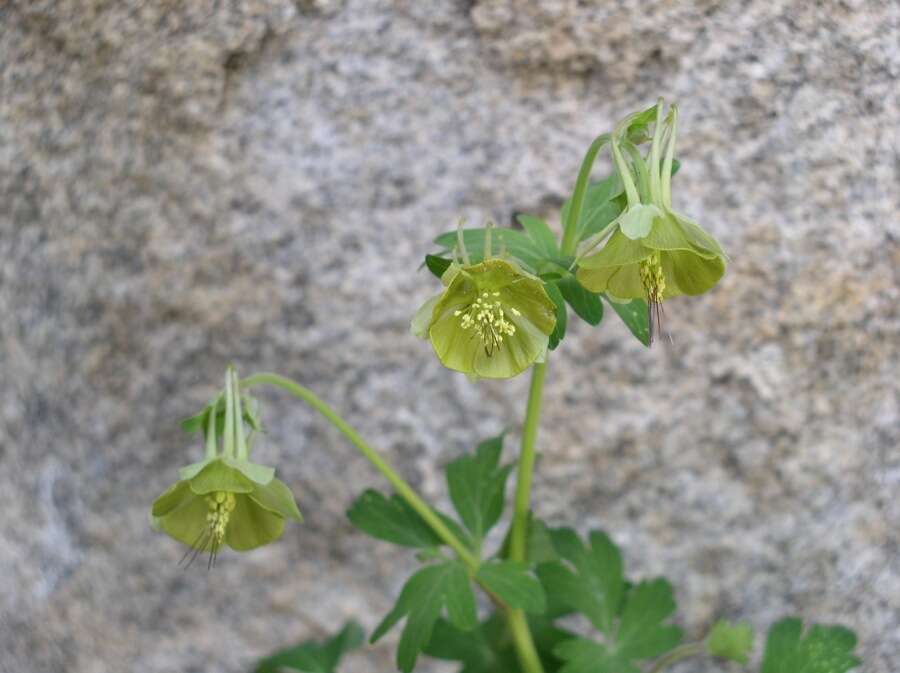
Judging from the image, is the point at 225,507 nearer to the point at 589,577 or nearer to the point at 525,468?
the point at 525,468

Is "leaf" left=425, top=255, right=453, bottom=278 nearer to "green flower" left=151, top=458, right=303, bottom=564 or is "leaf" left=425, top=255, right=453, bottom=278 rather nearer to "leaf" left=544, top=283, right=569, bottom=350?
"leaf" left=544, top=283, right=569, bottom=350

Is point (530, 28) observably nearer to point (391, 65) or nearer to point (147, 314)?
point (391, 65)

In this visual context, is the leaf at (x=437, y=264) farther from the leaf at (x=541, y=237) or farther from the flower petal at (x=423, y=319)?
the leaf at (x=541, y=237)

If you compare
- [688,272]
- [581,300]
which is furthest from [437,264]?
[688,272]

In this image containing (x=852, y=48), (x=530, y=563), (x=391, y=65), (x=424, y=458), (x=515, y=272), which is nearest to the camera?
(x=515, y=272)

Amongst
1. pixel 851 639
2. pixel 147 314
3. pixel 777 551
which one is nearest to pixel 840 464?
pixel 777 551

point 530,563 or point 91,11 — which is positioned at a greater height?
point 91,11
